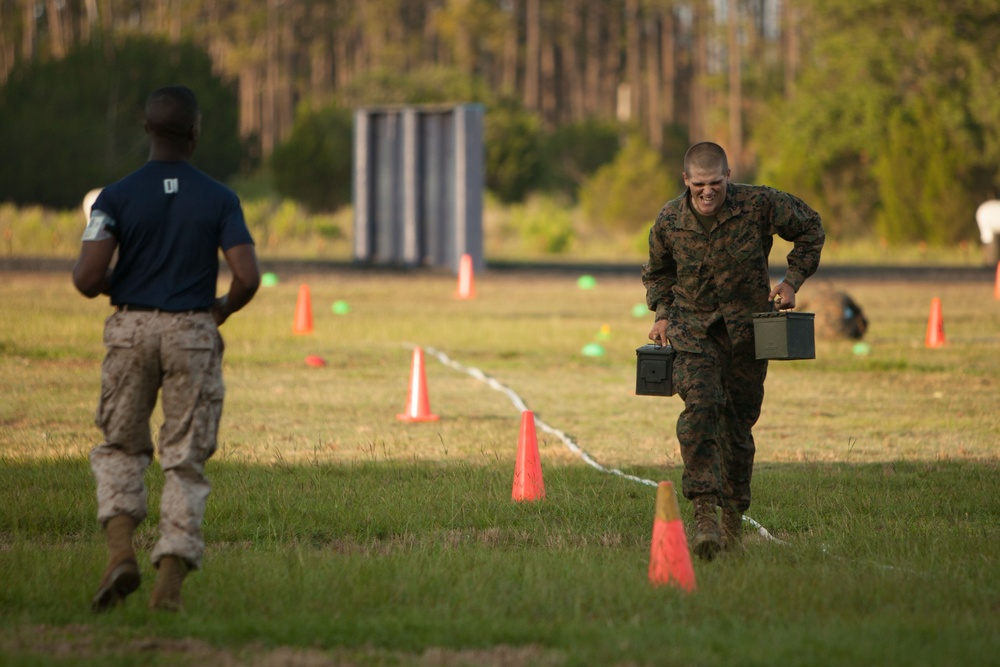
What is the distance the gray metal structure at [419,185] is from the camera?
101 ft

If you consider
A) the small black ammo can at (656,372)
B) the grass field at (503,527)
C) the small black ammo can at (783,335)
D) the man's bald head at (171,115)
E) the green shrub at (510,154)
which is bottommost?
the grass field at (503,527)

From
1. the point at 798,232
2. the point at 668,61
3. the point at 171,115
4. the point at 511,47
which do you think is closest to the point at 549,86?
the point at 668,61

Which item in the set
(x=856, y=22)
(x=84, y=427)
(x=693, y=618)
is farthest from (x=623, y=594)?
(x=856, y=22)

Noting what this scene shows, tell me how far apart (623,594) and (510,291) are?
68.5ft

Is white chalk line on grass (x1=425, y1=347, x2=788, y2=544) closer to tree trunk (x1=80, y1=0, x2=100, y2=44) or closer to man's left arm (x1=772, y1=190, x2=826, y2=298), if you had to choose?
man's left arm (x1=772, y1=190, x2=826, y2=298)

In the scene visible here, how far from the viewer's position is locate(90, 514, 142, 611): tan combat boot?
549 centimetres

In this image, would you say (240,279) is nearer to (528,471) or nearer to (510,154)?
(528,471)

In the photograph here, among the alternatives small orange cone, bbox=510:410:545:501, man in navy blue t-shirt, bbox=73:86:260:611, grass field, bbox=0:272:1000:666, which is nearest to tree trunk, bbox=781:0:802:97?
grass field, bbox=0:272:1000:666

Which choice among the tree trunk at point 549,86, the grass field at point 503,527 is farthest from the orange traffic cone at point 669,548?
the tree trunk at point 549,86

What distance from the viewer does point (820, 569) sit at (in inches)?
253

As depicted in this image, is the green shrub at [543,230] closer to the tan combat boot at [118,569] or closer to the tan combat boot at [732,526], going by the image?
the tan combat boot at [732,526]

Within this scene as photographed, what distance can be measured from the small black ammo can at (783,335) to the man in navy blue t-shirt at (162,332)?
7.88ft

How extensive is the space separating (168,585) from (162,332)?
96 cm

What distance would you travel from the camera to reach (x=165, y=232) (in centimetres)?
551
